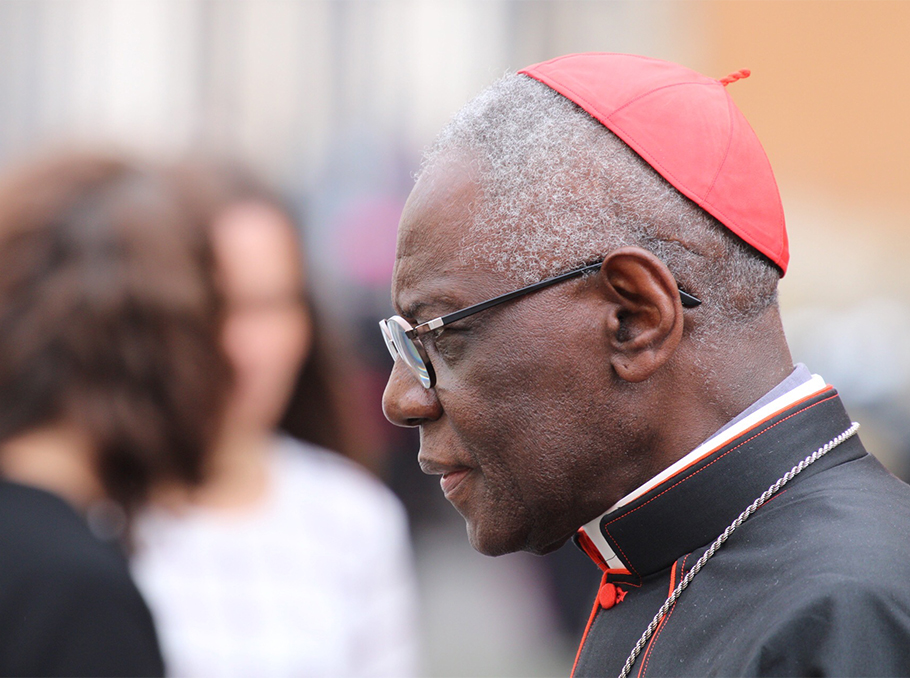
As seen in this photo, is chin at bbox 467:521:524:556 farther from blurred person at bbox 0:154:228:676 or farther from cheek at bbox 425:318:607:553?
blurred person at bbox 0:154:228:676

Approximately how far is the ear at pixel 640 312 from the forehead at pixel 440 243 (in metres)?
0.25

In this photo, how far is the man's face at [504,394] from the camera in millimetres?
1938

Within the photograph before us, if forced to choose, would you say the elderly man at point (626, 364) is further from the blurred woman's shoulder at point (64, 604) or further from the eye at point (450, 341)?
the blurred woman's shoulder at point (64, 604)

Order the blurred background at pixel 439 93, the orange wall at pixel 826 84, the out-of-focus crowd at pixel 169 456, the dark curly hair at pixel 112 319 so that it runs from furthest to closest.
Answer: the orange wall at pixel 826 84 < the blurred background at pixel 439 93 < the dark curly hair at pixel 112 319 < the out-of-focus crowd at pixel 169 456

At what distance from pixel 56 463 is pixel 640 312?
1692 millimetres

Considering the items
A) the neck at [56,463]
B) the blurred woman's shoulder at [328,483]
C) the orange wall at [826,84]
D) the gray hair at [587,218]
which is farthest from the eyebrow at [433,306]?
the orange wall at [826,84]

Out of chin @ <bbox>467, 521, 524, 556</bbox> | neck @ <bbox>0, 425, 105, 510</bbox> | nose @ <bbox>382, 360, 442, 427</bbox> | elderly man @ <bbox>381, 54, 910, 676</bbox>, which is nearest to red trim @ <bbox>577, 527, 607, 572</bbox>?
elderly man @ <bbox>381, 54, 910, 676</bbox>


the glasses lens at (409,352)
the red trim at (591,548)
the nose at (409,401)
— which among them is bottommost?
the red trim at (591,548)

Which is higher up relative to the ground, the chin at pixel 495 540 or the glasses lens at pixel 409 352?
the glasses lens at pixel 409 352

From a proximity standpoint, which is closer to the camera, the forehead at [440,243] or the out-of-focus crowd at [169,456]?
the forehead at [440,243]

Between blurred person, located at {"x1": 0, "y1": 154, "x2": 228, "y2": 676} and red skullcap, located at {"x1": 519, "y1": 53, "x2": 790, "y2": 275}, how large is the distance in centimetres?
144

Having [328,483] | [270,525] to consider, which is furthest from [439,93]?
[270,525]

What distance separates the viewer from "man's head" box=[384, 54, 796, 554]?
1.92 meters

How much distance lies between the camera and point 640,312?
1.90m
